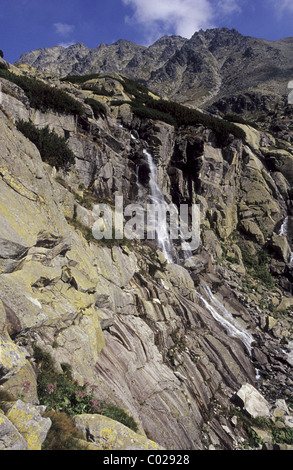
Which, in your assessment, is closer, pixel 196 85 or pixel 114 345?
pixel 114 345

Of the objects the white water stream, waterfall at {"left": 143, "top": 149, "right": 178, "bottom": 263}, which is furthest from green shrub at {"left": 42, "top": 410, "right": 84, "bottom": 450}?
waterfall at {"left": 143, "top": 149, "right": 178, "bottom": 263}

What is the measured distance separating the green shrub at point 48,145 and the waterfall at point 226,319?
15.5m

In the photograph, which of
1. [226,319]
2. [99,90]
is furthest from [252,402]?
[99,90]

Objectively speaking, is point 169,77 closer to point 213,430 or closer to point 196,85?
point 196,85

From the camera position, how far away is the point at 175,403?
11883 mm

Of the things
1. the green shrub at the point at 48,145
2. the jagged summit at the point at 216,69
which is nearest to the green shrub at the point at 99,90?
the green shrub at the point at 48,145

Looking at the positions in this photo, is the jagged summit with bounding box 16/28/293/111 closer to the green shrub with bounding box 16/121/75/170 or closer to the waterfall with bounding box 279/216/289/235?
the waterfall with bounding box 279/216/289/235

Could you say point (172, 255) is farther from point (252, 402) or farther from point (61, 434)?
point (61, 434)

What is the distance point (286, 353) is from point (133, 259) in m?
15.1

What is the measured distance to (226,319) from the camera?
21.9 m

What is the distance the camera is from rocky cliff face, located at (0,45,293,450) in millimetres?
A: 7789

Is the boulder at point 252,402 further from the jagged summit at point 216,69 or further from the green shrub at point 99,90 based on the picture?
the jagged summit at point 216,69

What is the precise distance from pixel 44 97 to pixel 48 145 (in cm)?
786

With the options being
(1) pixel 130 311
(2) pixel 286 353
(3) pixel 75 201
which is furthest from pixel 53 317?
(2) pixel 286 353
